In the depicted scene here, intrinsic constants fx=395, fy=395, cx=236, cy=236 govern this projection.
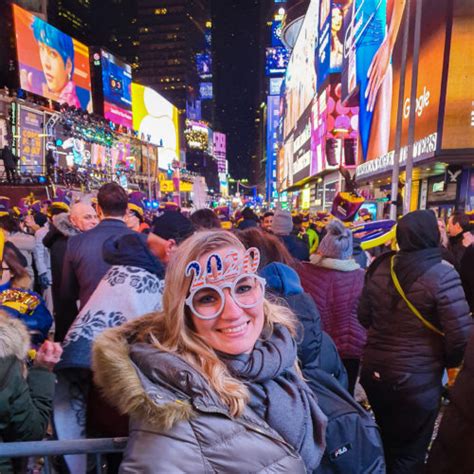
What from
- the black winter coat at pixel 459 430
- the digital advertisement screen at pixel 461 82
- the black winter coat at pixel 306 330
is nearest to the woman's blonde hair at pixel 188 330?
the black winter coat at pixel 306 330

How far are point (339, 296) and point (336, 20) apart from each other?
3599 centimetres

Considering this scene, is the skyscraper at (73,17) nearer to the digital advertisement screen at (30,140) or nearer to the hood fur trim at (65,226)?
the digital advertisement screen at (30,140)

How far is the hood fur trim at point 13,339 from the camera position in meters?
1.89

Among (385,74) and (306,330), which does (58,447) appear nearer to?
(306,330)

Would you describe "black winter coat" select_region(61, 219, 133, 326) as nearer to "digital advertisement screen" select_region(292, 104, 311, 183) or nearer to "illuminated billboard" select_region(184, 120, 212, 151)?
"digital advertisement screen" select_region(292, 104, 311, 183)

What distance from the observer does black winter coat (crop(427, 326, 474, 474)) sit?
1.91 m

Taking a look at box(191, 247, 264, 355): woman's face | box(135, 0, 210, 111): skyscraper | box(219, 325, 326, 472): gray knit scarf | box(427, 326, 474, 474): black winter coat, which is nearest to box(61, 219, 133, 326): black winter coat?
box(191, 247, 264, 355): woman's face

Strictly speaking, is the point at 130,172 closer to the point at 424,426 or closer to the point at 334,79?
the point at 334,79

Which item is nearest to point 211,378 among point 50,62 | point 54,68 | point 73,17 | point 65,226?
point 65,226

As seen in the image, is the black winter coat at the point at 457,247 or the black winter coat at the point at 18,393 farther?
the black winter coat at the point at 457,247

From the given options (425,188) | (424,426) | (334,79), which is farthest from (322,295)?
(334,79)

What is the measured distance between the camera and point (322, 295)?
12.6ft

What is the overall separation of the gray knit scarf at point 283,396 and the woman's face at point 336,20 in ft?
122

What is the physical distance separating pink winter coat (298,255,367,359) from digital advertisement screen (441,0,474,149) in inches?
462
